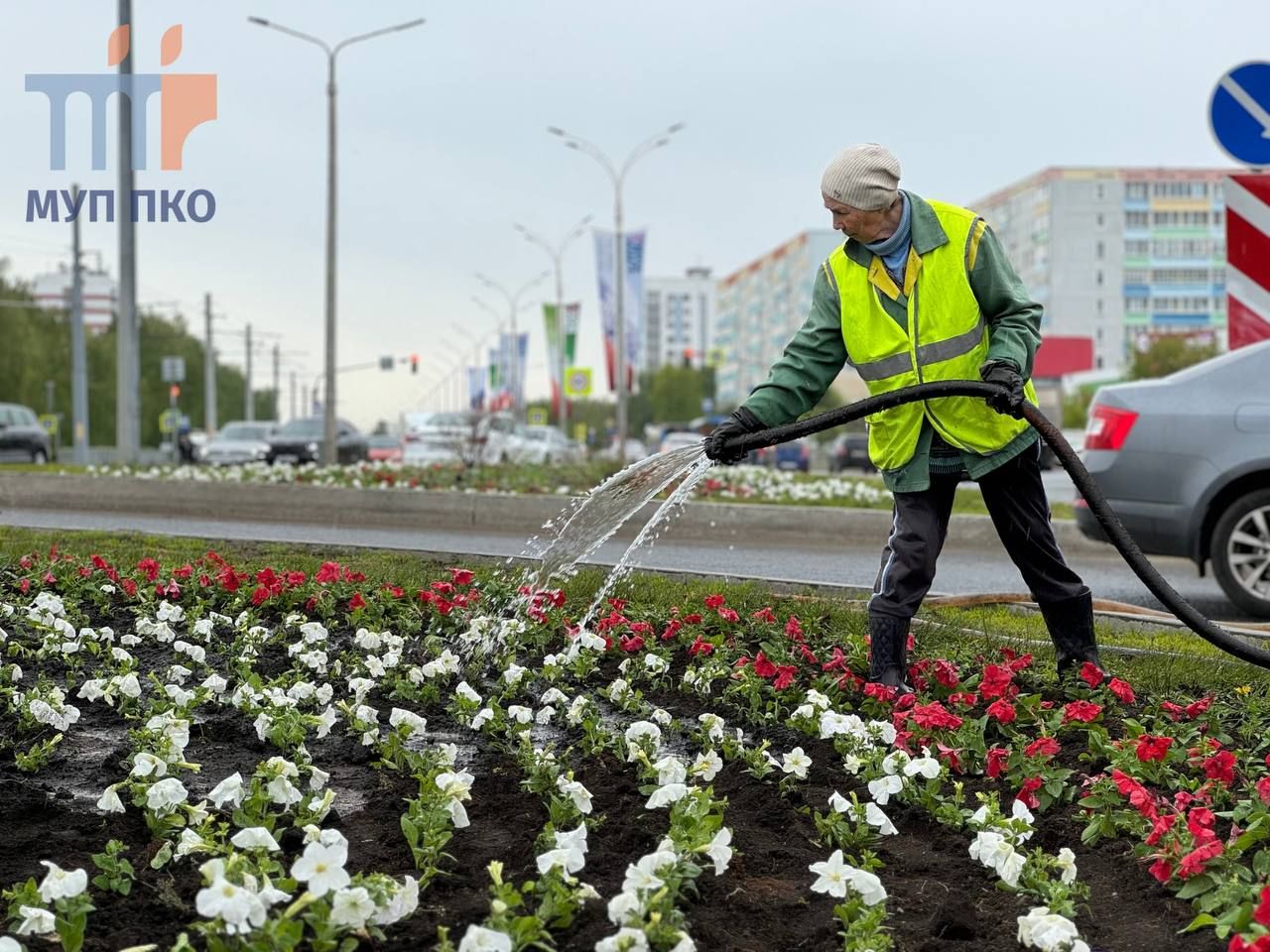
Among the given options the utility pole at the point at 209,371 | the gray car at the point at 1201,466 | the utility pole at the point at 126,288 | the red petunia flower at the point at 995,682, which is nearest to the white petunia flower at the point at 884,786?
the red petunia flower at the point at 995,682

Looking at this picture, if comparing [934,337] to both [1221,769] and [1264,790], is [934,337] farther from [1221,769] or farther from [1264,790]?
[1264,790]

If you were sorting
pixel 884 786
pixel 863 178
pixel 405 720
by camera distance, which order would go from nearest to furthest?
pixel 884 786 < pixel 405 720 < pixel 863 178

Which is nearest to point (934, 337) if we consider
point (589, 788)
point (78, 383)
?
point (589, 788)

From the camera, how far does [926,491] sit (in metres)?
5.27

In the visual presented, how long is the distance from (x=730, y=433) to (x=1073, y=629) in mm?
1455

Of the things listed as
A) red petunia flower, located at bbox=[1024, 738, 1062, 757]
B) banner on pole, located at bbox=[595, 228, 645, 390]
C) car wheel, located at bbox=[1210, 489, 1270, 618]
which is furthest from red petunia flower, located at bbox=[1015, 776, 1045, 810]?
banner on pole, located at bbox=[595, 228, 645, 390]

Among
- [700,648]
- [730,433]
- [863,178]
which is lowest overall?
[700,648]

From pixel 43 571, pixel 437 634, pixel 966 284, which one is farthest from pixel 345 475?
pixel 966 284

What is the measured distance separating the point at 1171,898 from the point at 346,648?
328 centimetres

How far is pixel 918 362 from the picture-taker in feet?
16.9

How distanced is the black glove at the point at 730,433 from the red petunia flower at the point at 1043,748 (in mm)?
1514

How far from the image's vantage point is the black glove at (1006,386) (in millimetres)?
4770

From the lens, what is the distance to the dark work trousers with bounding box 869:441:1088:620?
5.21 meters

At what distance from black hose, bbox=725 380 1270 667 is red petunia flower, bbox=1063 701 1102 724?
1.98ft
